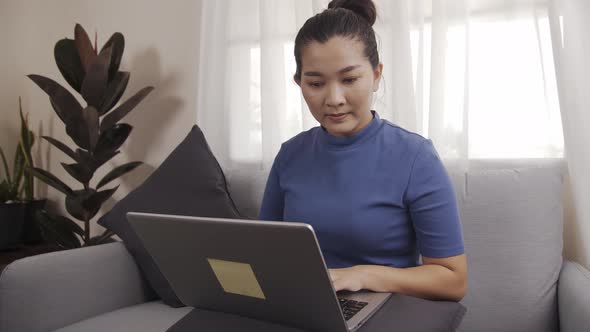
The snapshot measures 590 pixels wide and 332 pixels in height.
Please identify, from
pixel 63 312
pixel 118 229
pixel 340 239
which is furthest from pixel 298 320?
pixel 118 229

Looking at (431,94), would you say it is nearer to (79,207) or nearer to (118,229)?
(118,229)

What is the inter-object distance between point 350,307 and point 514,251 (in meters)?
0.74

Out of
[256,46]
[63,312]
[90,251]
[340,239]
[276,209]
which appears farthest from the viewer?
[256,46]

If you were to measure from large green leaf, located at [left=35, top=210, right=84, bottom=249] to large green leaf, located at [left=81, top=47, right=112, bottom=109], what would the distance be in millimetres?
568

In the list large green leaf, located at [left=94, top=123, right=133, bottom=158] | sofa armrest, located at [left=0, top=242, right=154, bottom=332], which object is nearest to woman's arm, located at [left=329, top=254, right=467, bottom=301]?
sofa armrest, located at [left=0, top=242, right=154, bottom=332]

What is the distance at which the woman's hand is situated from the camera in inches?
36.0

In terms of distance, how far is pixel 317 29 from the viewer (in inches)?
45.4

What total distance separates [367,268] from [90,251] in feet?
3.22

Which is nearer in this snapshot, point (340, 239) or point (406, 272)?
point (406, 272)

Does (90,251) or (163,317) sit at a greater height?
(90,251)

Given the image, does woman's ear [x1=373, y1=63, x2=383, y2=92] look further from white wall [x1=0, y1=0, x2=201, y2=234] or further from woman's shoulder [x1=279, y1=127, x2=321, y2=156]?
white wall [x1=0, y1=0, x2=201, y2=234]

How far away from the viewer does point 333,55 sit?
1114mm

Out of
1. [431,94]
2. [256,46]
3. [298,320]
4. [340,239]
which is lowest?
[298,320]

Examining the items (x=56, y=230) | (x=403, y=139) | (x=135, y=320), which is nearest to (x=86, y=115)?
(x=56, y=230)
